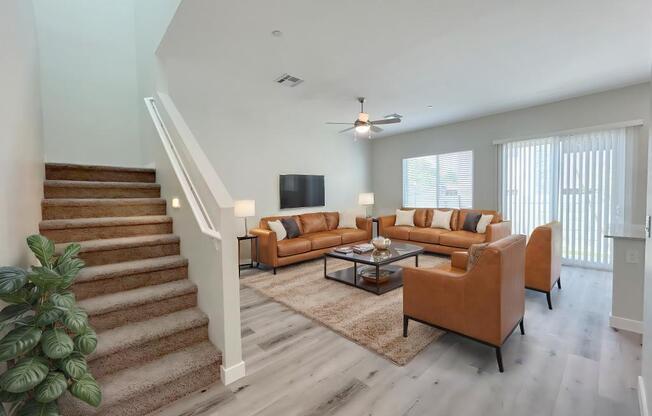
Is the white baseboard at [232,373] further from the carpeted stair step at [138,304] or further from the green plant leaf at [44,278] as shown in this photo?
the green plant leaf at [44,278]

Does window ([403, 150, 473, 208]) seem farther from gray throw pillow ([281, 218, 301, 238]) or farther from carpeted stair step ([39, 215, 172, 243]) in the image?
carpeted stair step ([39, 215, 172, 243])

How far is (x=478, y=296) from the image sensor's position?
1981 mm

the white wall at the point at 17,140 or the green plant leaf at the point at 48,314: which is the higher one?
the white wall at the point at 17,140

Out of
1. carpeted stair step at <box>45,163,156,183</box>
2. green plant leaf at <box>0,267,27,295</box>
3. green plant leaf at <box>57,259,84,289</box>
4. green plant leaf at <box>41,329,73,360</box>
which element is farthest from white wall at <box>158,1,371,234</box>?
green plant leaf at <box>41,329,73,360</box>

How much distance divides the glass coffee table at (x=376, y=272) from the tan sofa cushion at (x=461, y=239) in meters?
1.16

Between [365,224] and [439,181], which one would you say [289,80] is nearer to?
[365,224]

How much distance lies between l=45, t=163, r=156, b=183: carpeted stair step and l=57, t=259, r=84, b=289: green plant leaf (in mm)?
1998

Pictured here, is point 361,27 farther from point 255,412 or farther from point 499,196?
point 499,196

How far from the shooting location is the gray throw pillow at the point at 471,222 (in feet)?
16.9

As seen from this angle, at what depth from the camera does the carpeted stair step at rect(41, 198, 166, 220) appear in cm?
237

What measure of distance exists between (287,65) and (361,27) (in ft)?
3.48

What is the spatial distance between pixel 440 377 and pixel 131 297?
2.23m

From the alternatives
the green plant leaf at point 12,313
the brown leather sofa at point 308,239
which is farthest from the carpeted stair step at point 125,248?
the brown leather sofa at point 308,239

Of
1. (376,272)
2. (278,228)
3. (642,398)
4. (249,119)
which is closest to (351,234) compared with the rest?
(278,228)
